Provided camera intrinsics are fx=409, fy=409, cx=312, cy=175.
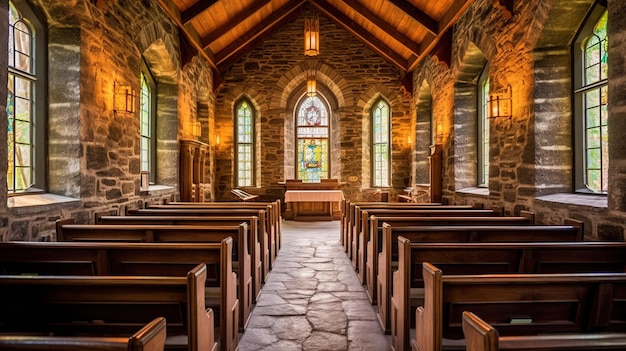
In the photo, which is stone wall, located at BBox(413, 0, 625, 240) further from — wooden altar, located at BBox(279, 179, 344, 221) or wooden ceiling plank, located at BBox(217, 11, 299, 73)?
wooden ceiling plank, located at BBox(217, 11, 299, 73)

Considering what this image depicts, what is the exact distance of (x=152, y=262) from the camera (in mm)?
2695

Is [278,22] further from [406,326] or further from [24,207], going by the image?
[406,326]

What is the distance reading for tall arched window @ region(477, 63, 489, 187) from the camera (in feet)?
23.9

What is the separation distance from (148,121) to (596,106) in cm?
696

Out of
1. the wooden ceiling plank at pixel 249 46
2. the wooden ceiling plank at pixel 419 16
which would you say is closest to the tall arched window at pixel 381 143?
Answer: the wooden ceiling plank at pixel 249 46

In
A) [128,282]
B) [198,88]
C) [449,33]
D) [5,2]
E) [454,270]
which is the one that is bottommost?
[454,270]

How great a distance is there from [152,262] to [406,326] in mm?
1692

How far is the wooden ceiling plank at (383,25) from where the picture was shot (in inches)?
360

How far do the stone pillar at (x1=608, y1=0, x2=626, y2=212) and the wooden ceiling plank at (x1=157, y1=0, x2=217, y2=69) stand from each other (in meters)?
6.13

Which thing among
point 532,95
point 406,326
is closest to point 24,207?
point 406,326

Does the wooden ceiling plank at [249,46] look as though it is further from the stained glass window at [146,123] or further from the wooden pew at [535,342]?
the wooden pew at [535,342]

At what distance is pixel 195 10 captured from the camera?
7754 mm

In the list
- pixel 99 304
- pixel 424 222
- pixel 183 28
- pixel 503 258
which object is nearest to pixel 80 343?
pixel 99 304

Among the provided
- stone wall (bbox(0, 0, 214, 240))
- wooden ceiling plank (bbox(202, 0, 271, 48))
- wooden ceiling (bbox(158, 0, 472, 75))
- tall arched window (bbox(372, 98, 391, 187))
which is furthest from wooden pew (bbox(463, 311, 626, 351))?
tall arched window (bbox(372, 98, 391, 187))
